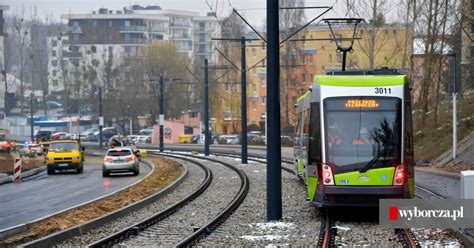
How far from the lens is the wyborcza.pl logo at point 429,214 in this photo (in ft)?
45.7

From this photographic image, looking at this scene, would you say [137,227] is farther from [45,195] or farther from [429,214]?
[45,195]

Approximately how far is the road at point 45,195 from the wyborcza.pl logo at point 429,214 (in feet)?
29.0

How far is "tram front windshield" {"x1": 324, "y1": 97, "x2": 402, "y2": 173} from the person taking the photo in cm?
1816

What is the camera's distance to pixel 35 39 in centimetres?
12062

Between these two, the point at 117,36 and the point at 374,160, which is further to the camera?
the point at 117,36

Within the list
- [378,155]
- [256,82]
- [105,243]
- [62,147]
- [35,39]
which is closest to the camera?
[105,243]

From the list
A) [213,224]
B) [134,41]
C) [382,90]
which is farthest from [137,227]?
[134,41]

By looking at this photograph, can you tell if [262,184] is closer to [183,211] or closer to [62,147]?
[183,211]

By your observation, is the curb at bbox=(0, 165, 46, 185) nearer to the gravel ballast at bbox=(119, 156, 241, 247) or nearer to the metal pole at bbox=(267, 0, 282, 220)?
the gravel ballast at bbox=(119, 156, 241, 247)

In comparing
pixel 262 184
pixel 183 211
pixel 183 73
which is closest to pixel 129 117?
pixel 183 73

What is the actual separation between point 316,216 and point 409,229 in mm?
3562

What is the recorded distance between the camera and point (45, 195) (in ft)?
98.1

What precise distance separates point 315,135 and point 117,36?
138799 mm

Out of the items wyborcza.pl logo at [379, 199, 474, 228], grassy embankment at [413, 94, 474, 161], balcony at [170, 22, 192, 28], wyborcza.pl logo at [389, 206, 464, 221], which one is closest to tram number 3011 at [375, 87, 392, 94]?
wyborcza.pl logo at [379, 199, 474, 228]
